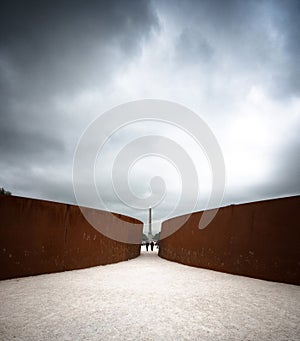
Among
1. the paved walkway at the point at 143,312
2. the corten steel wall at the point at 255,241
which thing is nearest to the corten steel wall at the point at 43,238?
the paved walkway at the point at 143,312

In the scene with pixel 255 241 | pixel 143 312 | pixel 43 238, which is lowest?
pixel 143 312

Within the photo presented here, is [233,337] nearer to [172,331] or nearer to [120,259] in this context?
[172,331]

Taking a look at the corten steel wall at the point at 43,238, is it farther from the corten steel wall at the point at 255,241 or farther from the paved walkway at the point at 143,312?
the corten steel wall at the point at 255,241

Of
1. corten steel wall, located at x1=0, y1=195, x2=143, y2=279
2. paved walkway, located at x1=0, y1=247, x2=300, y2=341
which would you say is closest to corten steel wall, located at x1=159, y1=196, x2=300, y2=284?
paved walkway, located at x1=0, y1=247, x2=300, y2=341

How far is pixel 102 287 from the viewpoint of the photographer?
185 inches

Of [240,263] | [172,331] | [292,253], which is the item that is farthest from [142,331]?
[240,263]

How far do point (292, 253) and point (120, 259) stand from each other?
24.9 ft

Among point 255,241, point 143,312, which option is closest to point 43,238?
point 143,312

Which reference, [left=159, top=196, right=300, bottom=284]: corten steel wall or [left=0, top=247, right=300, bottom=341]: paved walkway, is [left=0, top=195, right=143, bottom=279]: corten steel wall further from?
[left=159, top=196, right=300, bottom=284]: corten steel wall

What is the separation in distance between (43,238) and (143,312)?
13.4 feet

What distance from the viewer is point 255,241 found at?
6844mm

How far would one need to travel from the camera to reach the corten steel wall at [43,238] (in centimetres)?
525

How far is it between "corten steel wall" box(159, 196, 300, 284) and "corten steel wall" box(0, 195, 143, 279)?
437 cm

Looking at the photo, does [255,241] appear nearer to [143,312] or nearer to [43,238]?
[143,312]
